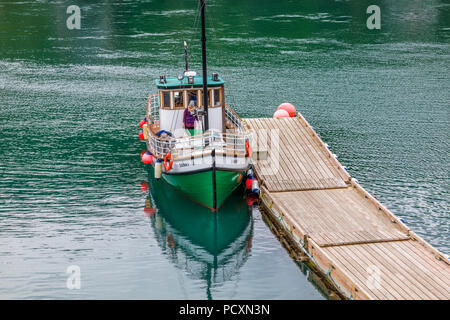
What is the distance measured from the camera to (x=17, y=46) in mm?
71750

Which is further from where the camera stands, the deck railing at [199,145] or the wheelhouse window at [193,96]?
the wheelhouse window at [193,96]

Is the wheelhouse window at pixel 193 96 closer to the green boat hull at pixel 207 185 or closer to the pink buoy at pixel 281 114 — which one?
the green boat hull at pixel 207 185

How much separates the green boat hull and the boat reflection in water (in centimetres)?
63

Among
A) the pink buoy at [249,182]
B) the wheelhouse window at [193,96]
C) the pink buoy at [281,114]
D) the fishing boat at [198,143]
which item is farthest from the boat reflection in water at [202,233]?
the pink buoy at [281,114]

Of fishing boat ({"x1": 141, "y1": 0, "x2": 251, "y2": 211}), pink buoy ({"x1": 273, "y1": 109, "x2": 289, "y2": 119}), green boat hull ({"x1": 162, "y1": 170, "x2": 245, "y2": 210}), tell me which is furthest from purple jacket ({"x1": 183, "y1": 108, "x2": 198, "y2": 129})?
pink buoy ({"x1": 273, "y1": 109, "x2": 289, "y2": 119})

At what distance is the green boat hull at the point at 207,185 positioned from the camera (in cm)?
2914

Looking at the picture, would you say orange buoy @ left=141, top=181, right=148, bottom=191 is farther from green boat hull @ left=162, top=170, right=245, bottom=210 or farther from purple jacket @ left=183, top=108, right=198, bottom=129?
purple jacket @ left=183, top=108, right=198, bottom=129

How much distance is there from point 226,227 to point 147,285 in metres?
6.79

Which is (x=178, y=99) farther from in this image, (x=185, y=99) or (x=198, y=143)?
(x=198, y=143)

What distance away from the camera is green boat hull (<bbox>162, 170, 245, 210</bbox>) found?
29.1 m

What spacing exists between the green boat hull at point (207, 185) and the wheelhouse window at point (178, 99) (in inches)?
169

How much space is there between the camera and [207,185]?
96.6 ft

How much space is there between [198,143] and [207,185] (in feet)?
7.67

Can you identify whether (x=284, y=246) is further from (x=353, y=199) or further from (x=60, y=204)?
(x=60, y=204)
